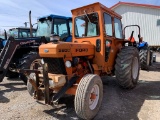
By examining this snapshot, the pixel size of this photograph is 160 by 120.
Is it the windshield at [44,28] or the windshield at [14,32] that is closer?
the windshield at [44,28]

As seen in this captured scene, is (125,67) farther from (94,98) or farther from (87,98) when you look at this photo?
(87,98)

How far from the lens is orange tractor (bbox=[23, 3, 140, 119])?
3.78 meters

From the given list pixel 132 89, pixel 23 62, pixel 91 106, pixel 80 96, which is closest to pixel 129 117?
pixel 91 106

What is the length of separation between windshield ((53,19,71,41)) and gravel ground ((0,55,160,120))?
9.76 ft

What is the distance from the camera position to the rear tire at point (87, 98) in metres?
3.55

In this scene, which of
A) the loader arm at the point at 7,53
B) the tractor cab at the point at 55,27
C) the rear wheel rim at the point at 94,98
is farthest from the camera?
the tractor cab at the point at 55,27

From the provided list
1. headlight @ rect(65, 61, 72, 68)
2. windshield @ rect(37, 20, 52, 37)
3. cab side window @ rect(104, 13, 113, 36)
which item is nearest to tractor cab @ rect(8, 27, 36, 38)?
windshield @ rect(37, 20, 52, 37)

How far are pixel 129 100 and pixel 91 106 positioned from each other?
146cm

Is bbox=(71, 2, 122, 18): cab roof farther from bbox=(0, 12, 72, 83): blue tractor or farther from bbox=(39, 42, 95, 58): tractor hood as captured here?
bbox=(39, 42, 95, 58): tractor hood

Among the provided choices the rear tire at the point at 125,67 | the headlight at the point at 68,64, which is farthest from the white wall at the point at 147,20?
the headlight at the point at 68,64

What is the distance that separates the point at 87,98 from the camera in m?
3.59

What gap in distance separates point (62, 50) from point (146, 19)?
1512cm

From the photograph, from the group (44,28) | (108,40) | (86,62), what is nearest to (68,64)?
(86,62)

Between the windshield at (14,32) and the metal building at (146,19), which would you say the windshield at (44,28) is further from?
the metal building at (146,19)
